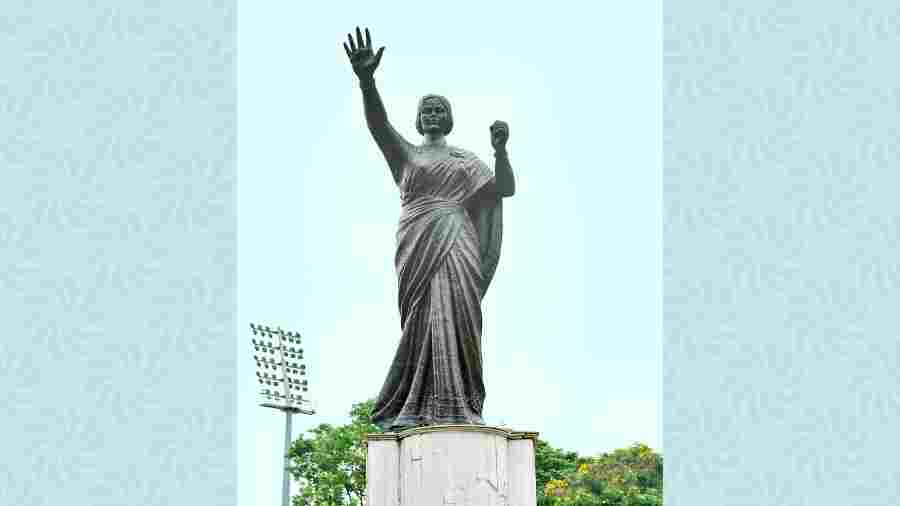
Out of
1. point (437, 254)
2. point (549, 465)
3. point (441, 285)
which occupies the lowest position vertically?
point (549, 465)

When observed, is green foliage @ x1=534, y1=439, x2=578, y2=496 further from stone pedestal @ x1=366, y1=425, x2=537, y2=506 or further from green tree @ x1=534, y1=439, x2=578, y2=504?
stone pedestal @ x1=366, y1=425, x2=537, y2=506

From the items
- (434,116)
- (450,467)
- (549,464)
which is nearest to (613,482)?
(549,464)

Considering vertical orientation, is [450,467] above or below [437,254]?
below

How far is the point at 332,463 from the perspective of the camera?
26.2 m

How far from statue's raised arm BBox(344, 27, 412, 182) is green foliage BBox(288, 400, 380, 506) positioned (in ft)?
41.5

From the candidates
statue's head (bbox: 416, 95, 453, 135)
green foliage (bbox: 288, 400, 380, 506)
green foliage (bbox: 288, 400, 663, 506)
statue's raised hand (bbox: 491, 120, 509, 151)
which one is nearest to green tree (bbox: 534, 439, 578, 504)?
green foliage (bbox: 288, 400, 663, 506)

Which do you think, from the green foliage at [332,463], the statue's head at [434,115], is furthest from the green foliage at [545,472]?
the statue's head at [434,115]

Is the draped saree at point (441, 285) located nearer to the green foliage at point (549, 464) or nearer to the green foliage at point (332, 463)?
the green foliage at point (332, 463)

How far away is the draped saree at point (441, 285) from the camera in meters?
12.4

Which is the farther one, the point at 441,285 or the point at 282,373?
A: the point at 282,373

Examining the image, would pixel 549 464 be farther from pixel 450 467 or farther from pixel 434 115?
pixel 450 467

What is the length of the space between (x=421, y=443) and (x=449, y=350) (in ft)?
4.21

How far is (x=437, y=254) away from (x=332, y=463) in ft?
46.6

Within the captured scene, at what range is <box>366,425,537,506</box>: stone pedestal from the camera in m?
11.4
